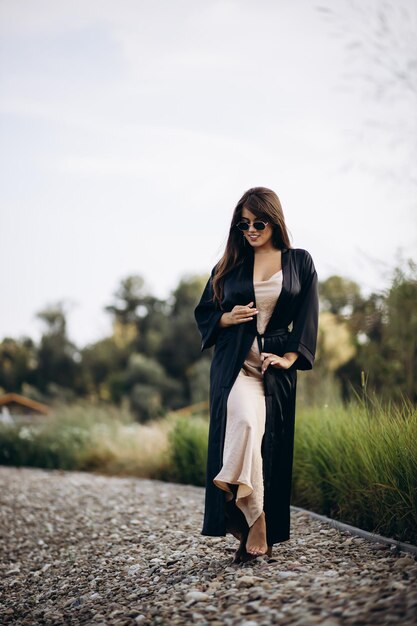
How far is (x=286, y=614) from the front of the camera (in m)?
2.88

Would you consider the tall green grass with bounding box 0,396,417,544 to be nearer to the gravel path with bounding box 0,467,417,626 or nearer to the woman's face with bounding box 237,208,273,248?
the gravel path with bounding box 0,467,417,626

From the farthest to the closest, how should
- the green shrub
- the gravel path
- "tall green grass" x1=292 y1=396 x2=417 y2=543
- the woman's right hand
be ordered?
the green shrub
"tall green grass" x1=292 y1=396 x2=417 y2=543
the woman's right hand
the gravel path

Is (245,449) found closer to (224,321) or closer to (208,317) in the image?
(224,321)

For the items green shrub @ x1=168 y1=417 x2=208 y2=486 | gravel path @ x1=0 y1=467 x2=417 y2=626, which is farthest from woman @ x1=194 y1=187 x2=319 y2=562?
green shrub @ x1=168 y1=417 x2=208 y2=486

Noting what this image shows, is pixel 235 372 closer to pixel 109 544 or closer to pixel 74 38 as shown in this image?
pixel 109 544

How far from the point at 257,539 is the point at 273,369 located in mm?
962

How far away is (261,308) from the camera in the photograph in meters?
4.07

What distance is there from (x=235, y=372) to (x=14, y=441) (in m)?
11.0

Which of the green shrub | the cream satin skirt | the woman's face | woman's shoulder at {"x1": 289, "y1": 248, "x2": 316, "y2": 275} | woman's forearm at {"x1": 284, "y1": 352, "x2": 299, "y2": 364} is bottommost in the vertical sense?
the green shrub

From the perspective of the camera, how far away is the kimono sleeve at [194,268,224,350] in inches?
165

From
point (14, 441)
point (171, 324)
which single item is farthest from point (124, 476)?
point (171, 324)

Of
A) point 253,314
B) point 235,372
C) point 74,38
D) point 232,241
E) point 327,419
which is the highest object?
point 74,38

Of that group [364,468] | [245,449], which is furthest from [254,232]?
[364,468]

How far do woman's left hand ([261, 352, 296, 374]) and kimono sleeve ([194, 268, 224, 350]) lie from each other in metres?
0.39
